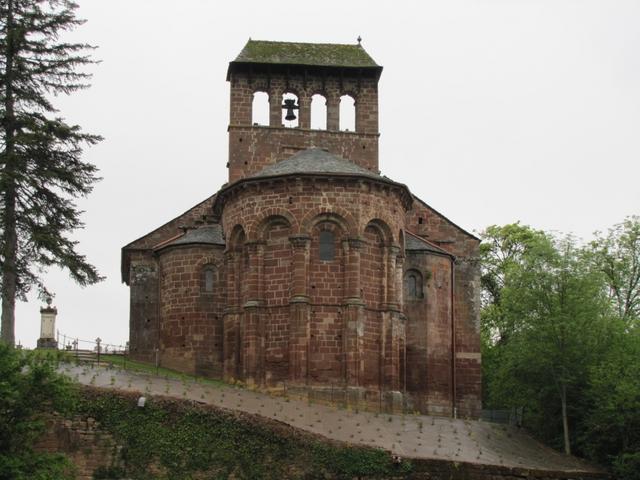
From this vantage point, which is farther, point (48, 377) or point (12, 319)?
point (12, 319)

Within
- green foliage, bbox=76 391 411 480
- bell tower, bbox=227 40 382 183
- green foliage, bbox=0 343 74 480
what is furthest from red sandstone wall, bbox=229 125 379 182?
green foliage, bbox=0 343 74 480

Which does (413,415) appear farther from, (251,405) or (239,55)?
(239,55)

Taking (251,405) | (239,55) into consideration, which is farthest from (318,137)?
(251,405)

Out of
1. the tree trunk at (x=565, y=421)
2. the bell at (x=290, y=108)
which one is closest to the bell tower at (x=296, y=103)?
the bell at (x=290, y=108)

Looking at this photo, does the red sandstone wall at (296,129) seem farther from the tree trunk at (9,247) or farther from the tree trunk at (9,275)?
the tree trunk at (9,275)

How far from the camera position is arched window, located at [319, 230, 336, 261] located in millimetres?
49156

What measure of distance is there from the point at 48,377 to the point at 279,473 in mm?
8237

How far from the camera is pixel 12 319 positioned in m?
44.6

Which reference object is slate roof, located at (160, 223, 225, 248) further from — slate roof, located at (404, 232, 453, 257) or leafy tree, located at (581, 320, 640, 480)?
leafy tree, located at (581, 320, 640, 480)

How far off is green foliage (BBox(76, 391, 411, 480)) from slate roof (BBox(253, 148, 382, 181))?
43.6 ft

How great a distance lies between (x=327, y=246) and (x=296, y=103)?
36.6ft

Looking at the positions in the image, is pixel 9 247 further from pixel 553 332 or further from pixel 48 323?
pixel 553 332

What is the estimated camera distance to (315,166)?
50.4 m

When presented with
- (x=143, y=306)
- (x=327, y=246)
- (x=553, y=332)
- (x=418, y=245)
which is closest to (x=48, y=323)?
(x=143, y=306)
